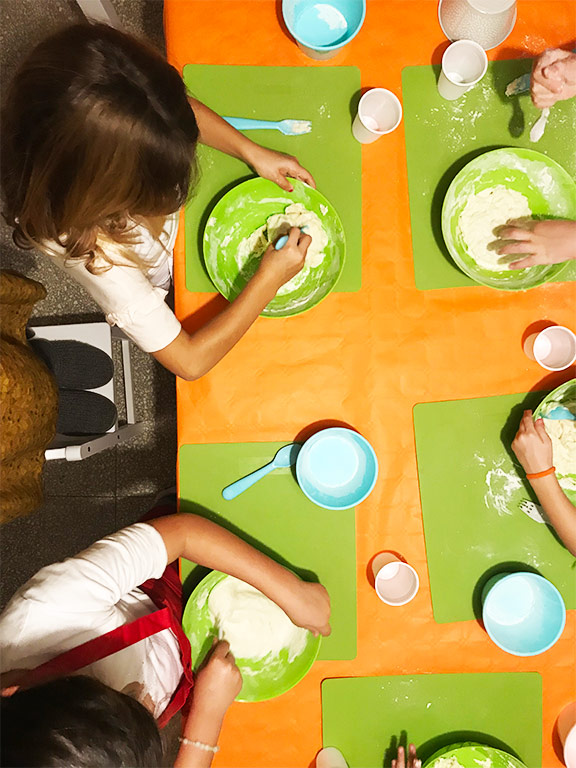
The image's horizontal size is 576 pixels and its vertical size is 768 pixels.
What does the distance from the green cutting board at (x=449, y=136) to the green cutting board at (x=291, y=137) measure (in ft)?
0.35

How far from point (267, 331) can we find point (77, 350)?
0.53 metres

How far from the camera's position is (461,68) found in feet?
3.25

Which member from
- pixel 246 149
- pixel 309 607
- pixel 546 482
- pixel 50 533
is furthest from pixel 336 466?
pixel 50 533

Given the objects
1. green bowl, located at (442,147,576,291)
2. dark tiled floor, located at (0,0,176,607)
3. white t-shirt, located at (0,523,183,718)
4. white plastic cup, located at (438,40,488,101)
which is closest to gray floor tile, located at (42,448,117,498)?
dark tiled floor, located at (0,0,176,607)

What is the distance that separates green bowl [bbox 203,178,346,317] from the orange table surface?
34 millimetres

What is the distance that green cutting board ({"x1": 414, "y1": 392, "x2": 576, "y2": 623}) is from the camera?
96 centimetres

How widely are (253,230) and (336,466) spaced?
1.49 ft

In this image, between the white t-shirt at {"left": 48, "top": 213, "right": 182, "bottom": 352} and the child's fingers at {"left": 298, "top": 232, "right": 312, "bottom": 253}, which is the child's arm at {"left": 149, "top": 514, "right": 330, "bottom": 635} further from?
the child's fingers at {"left": 298, "top": 232, "right": 312, "bottom": 253}

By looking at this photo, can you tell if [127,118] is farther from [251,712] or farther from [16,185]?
[251,712]

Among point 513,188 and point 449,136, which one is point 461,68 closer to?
point 449,136

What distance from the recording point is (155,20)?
1.70 metres

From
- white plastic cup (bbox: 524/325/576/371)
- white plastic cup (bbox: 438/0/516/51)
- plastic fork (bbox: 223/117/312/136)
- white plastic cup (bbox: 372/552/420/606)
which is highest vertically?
white plastic cup (bbox: 438/0/516/51)

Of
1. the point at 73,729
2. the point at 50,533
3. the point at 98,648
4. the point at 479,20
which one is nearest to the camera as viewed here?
the point at 73,729

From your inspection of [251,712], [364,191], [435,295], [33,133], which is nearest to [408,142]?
[364,191]
